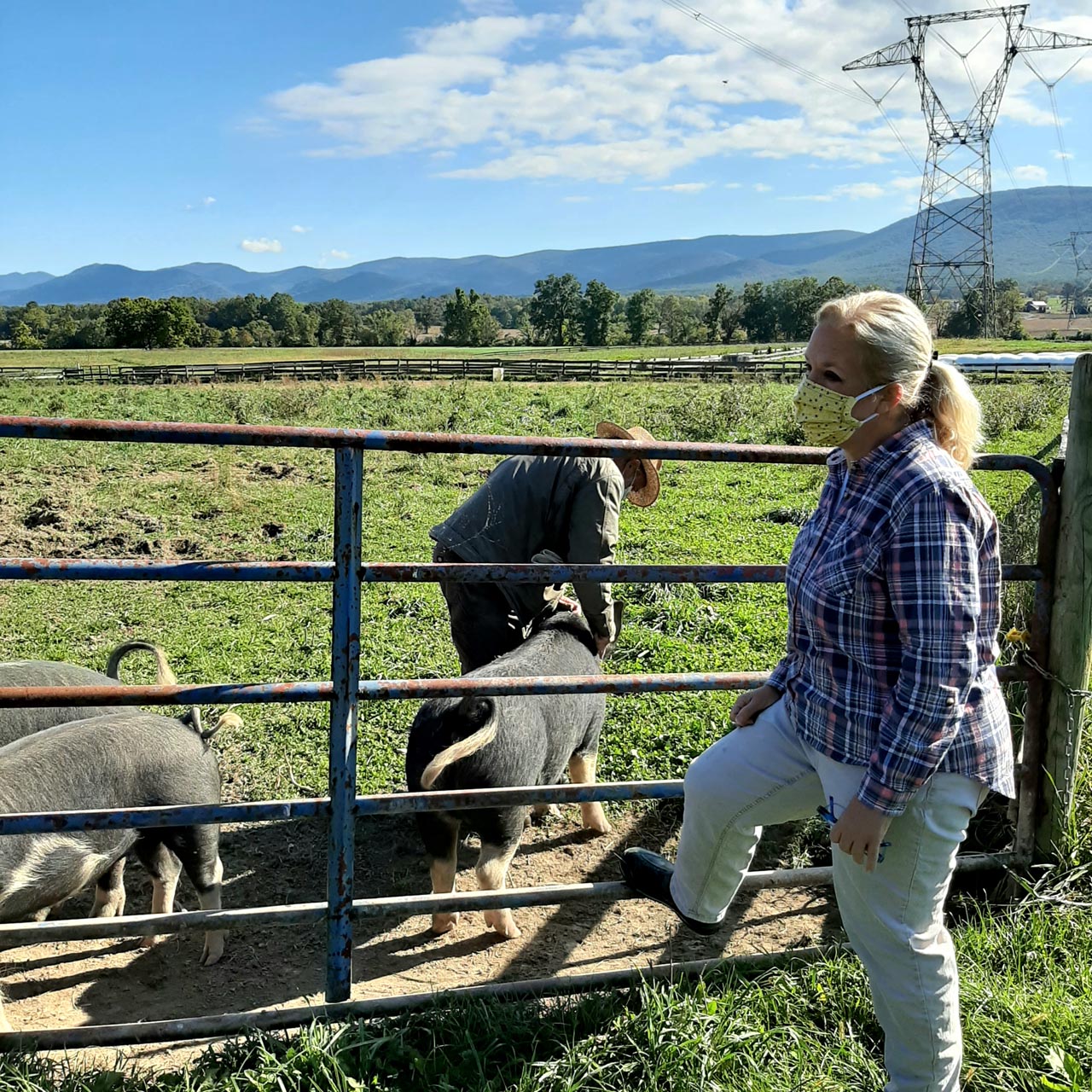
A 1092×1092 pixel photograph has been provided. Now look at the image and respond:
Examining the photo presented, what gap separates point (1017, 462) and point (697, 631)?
4.64 metres

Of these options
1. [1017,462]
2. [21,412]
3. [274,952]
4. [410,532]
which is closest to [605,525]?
[1017,462]

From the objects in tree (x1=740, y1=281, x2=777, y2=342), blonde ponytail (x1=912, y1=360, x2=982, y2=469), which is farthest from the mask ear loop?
tree (x1=740, y1=281, x2=777, y2=342)

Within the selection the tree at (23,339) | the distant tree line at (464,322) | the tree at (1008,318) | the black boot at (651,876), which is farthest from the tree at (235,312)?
the black boot at (651,876)

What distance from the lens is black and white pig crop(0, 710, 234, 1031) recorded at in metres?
3.72

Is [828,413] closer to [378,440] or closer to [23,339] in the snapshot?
[378,440]

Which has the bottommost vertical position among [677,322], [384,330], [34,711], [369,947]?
[369,947]

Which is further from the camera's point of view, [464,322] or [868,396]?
[464,322]

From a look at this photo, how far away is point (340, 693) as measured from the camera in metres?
2.86

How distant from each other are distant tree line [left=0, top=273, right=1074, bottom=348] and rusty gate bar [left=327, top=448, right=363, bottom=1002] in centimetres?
7535

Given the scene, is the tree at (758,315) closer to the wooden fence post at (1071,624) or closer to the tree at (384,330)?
the tree at (384,330)

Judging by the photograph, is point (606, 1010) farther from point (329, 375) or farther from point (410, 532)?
point (329, 375)

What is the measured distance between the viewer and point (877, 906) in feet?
7.44

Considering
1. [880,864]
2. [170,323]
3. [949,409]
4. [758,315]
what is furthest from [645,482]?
[758,315]

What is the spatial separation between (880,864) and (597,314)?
114m
